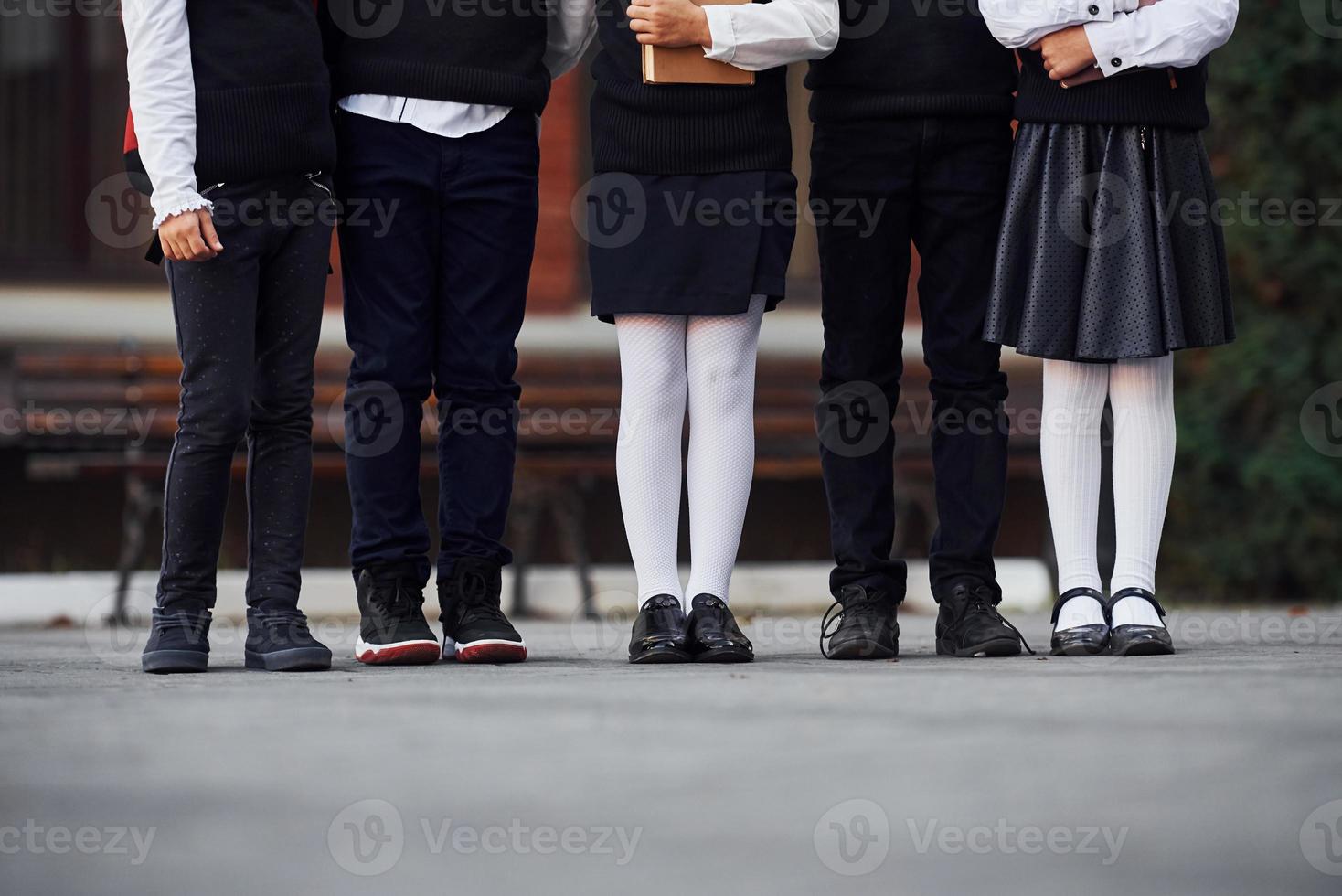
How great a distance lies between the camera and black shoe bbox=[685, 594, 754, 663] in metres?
3.38

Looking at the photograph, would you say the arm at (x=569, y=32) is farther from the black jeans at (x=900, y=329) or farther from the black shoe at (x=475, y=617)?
the black shoe at (x=475, y=617)

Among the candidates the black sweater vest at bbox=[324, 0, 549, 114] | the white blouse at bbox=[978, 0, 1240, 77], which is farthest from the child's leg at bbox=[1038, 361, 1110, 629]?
the black sweater vest at bbox=[324, 0, 549, 114]

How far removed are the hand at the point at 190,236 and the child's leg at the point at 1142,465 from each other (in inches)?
73.4

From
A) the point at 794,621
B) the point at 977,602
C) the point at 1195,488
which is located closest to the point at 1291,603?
the point at 1195,488

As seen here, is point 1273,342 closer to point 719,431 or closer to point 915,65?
point 915,65

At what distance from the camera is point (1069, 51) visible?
3410 mm

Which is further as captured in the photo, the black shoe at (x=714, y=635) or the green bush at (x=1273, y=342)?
the green bush at (x=1273, y=342)

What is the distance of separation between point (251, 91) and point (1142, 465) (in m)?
1.95

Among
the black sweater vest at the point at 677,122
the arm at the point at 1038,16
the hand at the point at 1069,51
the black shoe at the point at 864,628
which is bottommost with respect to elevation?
the black shoe at the point at 864,628

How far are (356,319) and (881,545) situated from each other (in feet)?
3.97

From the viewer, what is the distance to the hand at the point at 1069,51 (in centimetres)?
340

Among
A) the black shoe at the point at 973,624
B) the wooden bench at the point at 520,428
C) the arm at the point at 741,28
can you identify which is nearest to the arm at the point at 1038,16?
the arm at the point at 741,28

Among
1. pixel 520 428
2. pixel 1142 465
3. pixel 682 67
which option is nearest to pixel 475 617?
pixel 682 67

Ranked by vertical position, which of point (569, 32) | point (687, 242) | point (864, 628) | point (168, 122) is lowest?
point (864, 628)
